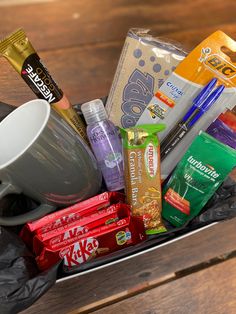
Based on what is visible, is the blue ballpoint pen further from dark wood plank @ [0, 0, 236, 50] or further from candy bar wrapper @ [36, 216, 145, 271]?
dark wood plank @ [0, 0, 236, 50]

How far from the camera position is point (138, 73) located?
0.64 m

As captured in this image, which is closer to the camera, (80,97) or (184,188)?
(184,188)

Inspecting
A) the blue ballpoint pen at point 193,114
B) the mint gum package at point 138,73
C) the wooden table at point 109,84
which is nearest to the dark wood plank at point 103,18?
the wooden table at point 109,84

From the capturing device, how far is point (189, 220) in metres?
0.57

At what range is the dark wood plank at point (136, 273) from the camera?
0.58 metres

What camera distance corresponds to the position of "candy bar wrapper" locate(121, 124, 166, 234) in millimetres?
526

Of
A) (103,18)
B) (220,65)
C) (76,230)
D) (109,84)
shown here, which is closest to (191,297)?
(76,230)

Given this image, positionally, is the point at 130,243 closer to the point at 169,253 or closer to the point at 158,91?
the point at 169,253

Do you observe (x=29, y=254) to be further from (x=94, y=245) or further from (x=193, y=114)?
(x=193, y=114)

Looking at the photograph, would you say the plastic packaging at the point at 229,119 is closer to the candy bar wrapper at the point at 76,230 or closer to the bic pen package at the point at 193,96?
the bic pen package at the point at 193,96

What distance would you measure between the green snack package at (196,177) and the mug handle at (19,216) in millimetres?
161

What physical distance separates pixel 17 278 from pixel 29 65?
0.88 feet

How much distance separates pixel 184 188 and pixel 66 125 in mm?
180

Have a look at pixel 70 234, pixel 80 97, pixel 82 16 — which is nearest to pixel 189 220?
pixel 70 234
